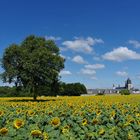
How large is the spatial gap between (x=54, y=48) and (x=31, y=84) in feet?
17.0

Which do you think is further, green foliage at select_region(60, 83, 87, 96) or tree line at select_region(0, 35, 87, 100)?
green foliage at select_region(60, 83, 87, 96)

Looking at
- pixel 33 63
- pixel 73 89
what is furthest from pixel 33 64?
pixel 73 89

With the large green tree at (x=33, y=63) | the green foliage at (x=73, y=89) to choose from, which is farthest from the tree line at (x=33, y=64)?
the green foliage at (x=73, y=89)

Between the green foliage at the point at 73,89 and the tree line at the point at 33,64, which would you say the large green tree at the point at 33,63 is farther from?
the green foliage at the point at 73,89

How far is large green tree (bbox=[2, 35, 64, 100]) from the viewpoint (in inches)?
2015

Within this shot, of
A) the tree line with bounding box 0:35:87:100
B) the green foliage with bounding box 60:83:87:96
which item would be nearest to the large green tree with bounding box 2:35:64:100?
the tree line with bounding box 0:35:87:100

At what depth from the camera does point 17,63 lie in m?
52.5

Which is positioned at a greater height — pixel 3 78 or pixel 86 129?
pixel 3 78

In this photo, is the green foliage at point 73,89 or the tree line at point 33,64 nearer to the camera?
the tree line at point 33,64

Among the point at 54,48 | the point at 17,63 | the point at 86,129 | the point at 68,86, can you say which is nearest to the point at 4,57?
the point at 17,63

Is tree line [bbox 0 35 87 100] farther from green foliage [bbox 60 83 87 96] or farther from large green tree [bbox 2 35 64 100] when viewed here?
green foliage [bbox 60 83 87 96]

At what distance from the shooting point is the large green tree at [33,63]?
5119 centimetres

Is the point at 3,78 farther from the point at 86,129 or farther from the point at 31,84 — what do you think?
the point at 86,129

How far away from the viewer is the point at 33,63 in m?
51.4
